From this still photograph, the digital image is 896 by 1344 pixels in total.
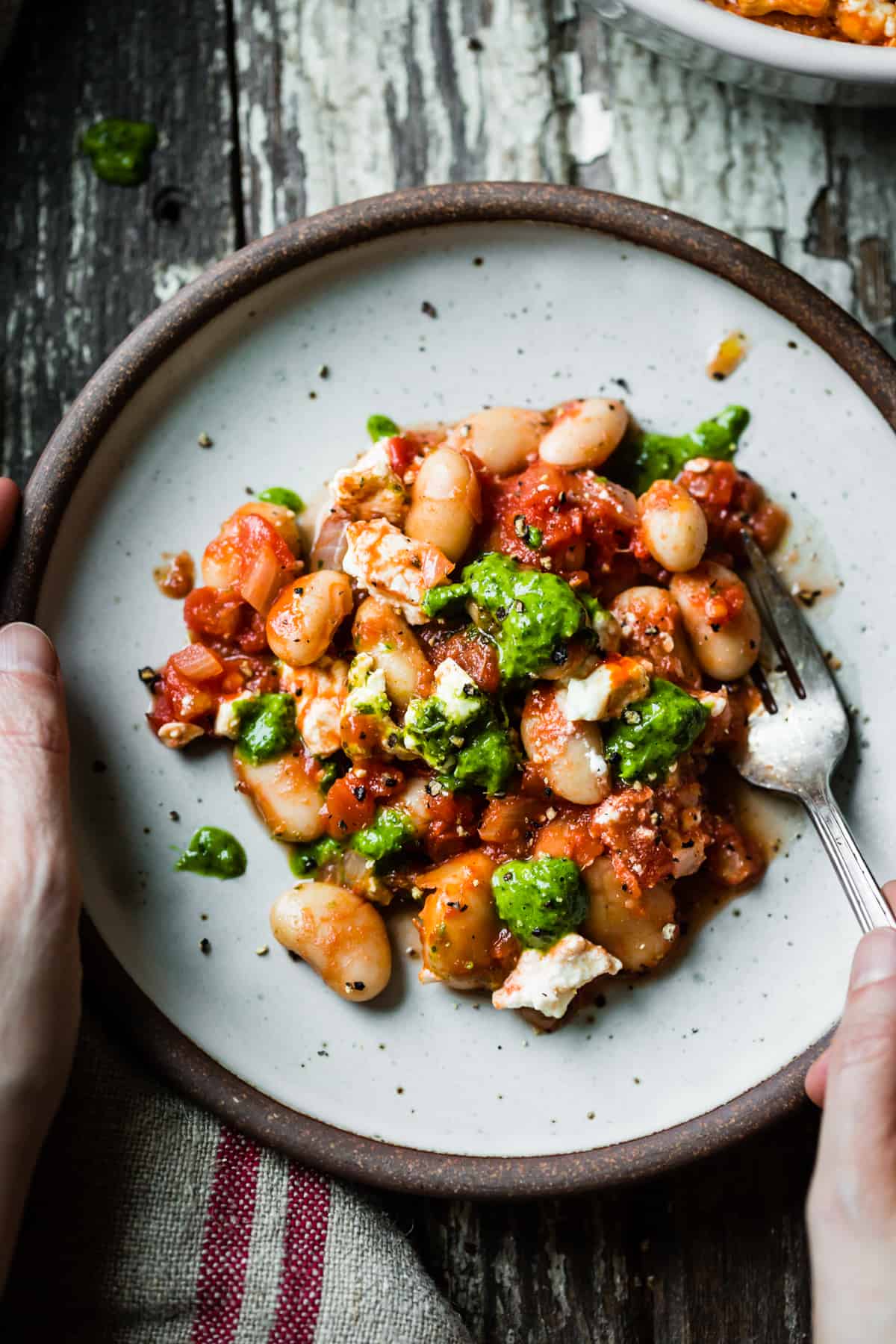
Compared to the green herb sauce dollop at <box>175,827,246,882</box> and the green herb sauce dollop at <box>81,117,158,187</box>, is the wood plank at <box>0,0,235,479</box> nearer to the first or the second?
the green herb sauce dollop at <box>81,117,158,187</box>

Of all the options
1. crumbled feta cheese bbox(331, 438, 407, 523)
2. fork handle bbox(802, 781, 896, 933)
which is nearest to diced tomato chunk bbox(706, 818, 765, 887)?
fork handle bbox(802, 781, 896, 933)

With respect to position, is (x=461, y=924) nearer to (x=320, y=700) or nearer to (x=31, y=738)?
(x=320, y=700)

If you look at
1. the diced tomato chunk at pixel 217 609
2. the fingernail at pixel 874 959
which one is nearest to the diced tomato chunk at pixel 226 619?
the diced tomato chunk at pixel 217 609

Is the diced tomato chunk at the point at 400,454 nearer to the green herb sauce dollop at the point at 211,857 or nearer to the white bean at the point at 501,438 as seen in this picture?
the white bean at the point at 501,438

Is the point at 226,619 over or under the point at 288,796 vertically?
over

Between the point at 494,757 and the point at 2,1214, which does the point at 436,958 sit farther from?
the point at 2,1214

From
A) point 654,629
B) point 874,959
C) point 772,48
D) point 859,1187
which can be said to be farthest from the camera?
point 654,629

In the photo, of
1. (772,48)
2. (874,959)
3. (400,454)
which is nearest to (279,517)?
(400,454)
